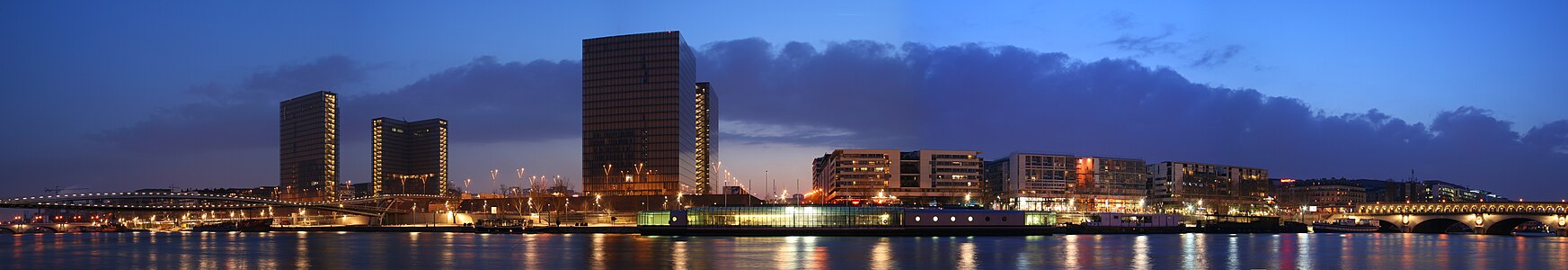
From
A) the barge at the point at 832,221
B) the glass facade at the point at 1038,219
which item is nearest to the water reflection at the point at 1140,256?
the barge at the point at 832,221

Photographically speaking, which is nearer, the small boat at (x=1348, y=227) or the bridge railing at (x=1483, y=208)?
the bridge railing at (x=1483, y=208)

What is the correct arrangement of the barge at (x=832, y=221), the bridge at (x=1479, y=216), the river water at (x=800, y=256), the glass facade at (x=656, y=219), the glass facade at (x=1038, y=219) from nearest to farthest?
the river water at (x=800, y=256) < the barge at (x=832, y=221) < the glass facade at (x=656, y=219) < the glass facade at (x=1038, y=219) < the bridge at (x=1479, y=216)

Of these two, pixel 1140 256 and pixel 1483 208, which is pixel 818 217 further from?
pixel 1483 208

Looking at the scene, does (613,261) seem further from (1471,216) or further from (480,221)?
(1471,216)

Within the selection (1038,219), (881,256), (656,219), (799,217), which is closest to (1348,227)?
(1038,219)

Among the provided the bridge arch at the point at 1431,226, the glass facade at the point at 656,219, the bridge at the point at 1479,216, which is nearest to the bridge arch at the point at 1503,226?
the bridge at the point at 1479,216

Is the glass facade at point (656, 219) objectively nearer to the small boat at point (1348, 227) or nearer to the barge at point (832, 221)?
the barge at point (832, 221)

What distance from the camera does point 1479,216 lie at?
176 m

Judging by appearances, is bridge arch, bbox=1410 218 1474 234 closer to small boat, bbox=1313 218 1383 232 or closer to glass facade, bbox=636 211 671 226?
small boat, bbox=1313 218 1383 232

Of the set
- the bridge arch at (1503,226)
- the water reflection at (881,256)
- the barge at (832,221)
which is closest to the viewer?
the water reflection at (881,256)

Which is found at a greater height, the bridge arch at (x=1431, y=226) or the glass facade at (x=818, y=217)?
the glass facade at (x=818, y=217)

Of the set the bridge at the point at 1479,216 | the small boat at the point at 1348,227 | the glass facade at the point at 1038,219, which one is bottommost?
the small boat at the point at 1348,227

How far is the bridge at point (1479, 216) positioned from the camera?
17162 centimetres

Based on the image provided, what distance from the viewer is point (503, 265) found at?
6850cm
